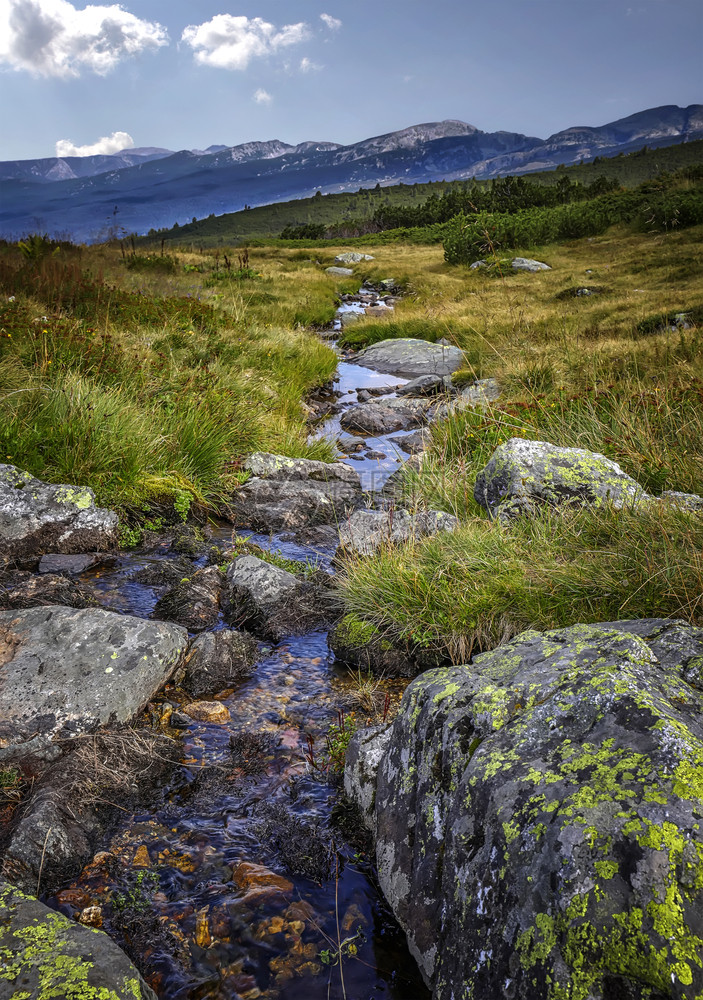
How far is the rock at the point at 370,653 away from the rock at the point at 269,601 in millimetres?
490

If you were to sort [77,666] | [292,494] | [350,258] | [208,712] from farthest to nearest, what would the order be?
[350,258] → [292,494] → [208,712] → [77,666]

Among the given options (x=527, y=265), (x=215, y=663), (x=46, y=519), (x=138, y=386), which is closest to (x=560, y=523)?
(x=215, y=663)

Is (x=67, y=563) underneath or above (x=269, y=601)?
above

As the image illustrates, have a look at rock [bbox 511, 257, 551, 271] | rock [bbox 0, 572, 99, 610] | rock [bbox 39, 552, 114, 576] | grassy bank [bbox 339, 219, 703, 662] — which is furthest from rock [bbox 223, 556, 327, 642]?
rock [bbox 511, 257, 551, 271]

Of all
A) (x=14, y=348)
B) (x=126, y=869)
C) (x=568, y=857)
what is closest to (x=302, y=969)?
(x=126, y=869)

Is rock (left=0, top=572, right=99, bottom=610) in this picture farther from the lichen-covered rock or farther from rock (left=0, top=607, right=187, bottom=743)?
the lichen-covered rock

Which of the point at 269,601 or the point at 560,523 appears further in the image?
the point at 269,601

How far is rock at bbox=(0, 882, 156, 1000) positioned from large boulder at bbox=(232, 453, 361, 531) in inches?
186

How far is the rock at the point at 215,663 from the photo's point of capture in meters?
4.11

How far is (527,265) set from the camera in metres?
28.9

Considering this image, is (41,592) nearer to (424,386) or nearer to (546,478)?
(546,478)

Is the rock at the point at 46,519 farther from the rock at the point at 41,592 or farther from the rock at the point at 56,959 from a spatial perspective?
the rock at the point at 56,959

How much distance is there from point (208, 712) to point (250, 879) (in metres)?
1.24

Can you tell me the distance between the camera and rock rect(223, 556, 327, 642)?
495 centimetres
